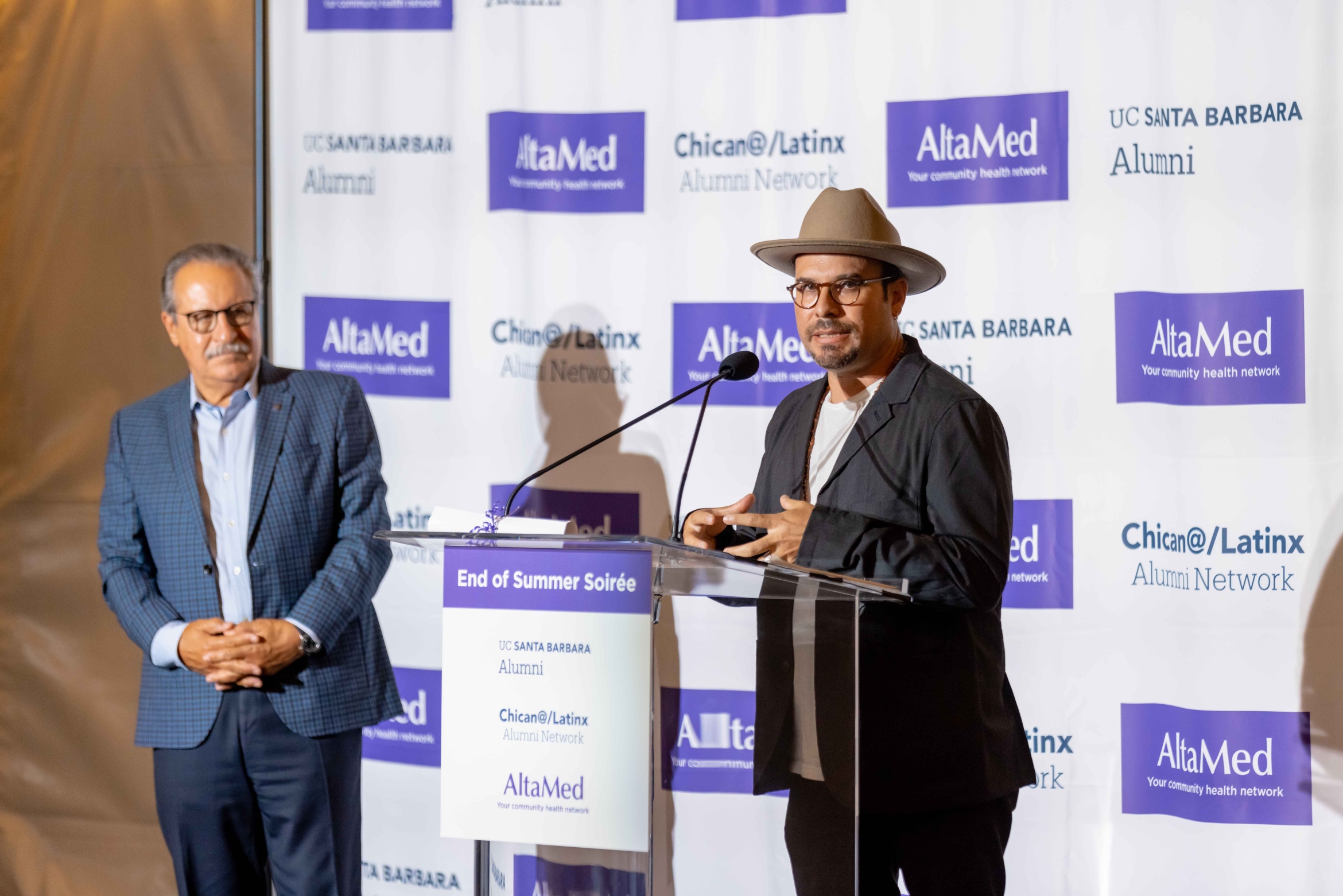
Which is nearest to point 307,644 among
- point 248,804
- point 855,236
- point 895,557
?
point 248,804

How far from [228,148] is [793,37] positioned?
1900 millimetres

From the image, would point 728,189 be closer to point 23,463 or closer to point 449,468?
point 449,468

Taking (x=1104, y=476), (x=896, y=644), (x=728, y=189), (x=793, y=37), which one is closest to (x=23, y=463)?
(x=728, y=189)

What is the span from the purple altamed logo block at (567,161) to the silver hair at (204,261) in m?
1.09

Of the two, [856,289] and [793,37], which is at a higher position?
[793,37]

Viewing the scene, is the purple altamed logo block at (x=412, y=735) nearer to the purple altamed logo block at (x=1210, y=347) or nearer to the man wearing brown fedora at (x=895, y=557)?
the man wearing brown fedora at (x=895, y=557)

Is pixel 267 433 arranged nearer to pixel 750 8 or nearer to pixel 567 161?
pixel 567 161

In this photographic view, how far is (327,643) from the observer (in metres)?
2.43

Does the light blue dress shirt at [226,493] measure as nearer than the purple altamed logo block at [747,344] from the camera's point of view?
Yes

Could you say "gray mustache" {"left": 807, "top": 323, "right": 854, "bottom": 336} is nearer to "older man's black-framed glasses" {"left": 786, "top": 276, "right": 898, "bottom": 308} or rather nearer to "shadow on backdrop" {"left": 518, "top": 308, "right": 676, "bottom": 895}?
"older man's black-framed glasses" {"left": 786, "top": 276, "right": 898, "bottom": 308}

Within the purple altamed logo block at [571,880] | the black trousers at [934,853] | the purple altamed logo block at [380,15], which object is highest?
the purple altamed logo block at [380,15]

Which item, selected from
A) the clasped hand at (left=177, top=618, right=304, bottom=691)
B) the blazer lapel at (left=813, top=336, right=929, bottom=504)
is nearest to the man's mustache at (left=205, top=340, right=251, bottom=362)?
the clasped hand at (left=177, top=618, right=304, bottom=691)

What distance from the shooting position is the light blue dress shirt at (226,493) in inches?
95.5

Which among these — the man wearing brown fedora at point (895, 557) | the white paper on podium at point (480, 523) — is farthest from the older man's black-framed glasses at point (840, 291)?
the white paper on podium at point (480, 523)
